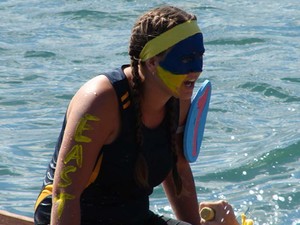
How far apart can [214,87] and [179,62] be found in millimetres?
5442

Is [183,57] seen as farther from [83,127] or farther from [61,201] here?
[61,201]

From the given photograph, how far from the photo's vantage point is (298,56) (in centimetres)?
1029

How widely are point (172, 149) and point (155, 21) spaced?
22.0 inches

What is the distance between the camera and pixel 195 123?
414 cm

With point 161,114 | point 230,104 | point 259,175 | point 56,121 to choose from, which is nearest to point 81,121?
point 161,114

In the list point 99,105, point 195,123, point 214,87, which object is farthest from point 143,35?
point 214,87

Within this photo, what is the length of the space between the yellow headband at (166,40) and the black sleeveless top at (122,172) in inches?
5.2

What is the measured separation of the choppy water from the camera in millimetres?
6602

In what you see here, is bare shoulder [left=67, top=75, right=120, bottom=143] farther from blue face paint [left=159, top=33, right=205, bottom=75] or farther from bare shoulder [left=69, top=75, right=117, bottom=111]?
blue face paint [left=159, top=33, right=205, bottom=75]

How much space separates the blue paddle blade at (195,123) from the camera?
409 cm

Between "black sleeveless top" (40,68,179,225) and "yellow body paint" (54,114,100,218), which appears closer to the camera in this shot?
"yellow body paint" (54,114,100,218)

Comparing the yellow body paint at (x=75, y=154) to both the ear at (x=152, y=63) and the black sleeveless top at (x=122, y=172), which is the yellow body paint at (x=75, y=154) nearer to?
the black sleeveless top at (x=122, y=172)

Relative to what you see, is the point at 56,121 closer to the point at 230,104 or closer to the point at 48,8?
the point at 230,104

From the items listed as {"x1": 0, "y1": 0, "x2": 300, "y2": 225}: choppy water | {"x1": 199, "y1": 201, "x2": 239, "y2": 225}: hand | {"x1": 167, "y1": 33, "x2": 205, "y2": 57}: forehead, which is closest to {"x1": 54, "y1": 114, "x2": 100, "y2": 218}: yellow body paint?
{"x1": 167, "y1": 33, "x2": 205, "y2": 57}: forehead
